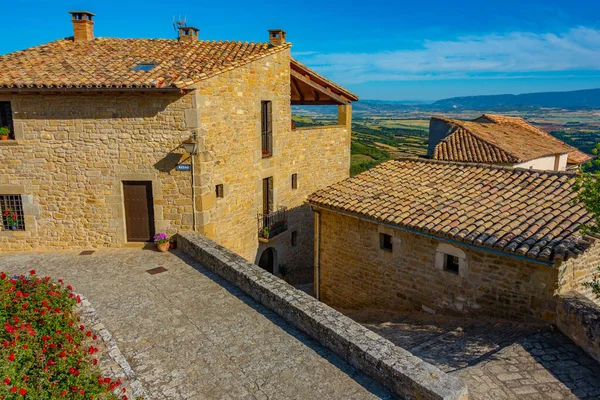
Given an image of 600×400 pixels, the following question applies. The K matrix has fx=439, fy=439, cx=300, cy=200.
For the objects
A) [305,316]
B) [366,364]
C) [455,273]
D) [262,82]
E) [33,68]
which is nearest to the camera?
[366,364]

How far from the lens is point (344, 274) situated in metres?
12.5

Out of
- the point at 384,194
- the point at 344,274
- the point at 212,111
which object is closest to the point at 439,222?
the point at 384,194

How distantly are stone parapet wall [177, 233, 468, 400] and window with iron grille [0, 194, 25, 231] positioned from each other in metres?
5.78

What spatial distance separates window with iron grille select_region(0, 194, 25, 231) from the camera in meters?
11.8

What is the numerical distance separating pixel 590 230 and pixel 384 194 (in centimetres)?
528

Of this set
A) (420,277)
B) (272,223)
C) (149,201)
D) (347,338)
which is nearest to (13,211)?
(149,201)

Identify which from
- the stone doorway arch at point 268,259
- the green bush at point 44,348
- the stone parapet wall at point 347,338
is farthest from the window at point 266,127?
the green bush at point 44,348

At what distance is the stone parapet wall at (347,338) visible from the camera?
17.5 feet

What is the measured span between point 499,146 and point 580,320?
46.5 ft

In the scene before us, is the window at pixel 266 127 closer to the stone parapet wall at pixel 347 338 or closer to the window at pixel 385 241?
the window at pixel 385 241

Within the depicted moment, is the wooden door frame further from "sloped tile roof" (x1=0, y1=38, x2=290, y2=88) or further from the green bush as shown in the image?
the green bush

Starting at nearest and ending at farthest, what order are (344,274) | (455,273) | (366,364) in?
1. (366,364)
2. (455,273)
3. (344,274)

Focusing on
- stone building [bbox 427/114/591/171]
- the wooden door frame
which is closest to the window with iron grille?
the wooden door frame

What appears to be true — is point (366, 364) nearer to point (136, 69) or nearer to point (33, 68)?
point (136, 69)
